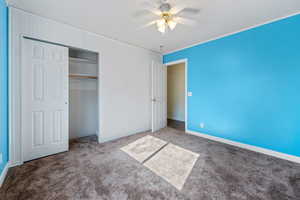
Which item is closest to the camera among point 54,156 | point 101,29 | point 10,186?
point 10,186

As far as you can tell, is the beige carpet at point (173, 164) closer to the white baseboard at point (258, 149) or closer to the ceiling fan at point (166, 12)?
the white baseboard at point (258, 149)

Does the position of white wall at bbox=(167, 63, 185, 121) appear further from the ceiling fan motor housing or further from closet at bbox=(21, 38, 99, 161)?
closet at bbox=(21, 38, 99, 161)

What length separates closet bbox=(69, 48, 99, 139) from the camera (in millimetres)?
3166

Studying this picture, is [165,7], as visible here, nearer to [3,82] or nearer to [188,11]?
[188,11]

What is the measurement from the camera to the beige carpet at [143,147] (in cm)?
234

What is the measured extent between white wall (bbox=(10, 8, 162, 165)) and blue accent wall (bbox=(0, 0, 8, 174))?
0.10m

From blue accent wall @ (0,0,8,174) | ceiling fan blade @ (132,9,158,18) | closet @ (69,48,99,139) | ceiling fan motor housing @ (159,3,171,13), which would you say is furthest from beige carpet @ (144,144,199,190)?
ceiling fan blade @ (132,9,158,18)

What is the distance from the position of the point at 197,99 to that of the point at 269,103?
4.86 feet

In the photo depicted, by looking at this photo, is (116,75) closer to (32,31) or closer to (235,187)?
(32,31)

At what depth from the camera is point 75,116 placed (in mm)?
3248

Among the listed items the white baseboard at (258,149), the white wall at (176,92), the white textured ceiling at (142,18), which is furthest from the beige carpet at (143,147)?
the white textured ceiling at (142,18)

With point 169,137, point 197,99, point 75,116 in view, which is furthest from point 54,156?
point 197,99

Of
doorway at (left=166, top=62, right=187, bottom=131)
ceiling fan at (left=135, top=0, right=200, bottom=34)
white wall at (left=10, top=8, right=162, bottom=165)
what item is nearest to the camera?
ceiling fan at (left=135, top=0, right=200, bottom=34)

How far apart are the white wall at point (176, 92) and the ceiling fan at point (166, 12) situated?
3.15 meters
